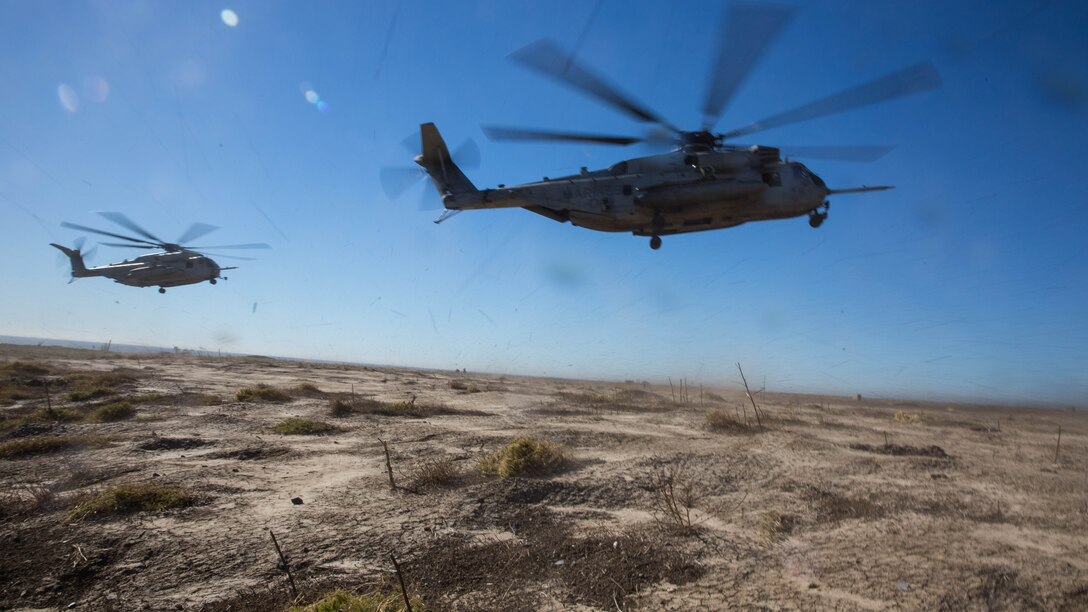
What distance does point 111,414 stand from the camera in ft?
44.3

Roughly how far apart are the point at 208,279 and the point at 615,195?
34.0 meters

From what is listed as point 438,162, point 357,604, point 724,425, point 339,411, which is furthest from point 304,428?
point 724,425

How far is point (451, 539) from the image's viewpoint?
6.18 m

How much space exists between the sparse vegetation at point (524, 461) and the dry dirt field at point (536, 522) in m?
0.19

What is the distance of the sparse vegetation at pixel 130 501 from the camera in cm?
650

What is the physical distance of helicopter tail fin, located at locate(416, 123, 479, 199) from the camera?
1514cm

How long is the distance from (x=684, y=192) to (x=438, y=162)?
8093 millimetres

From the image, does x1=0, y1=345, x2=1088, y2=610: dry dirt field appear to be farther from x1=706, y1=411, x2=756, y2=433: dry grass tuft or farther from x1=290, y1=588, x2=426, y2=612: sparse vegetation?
x1=706, y1=411, x2=756, y2=433: dry grass tuft

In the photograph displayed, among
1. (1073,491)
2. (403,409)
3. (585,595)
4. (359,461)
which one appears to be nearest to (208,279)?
(403,409)

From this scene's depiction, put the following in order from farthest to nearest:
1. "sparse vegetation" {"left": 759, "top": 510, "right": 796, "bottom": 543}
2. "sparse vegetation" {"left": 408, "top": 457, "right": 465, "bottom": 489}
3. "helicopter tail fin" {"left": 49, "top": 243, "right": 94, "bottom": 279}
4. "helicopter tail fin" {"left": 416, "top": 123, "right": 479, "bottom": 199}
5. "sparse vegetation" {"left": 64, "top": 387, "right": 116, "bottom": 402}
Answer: "helicopter tail fin" {"left": 49, "top": 243, "right": 94, "bottom": 279}
"sparse vegetation" {"left": 64, "top": 387, "right": 116, "bottom": 402}
"helicopter tail fin" {"left": 416, "top": 123, "right": 479, "bottom": 199}
"sparse vegetation" {"left": 408, "top": 457, "right": 465, "bottom": 489}
"sparse vegetation" {"left": 759, "top": 510, "right": 796, "bottom": 543}

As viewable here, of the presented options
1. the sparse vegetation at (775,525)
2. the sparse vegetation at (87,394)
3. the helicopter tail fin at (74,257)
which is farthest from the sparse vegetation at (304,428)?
the helicopter tail fin at (74,257)

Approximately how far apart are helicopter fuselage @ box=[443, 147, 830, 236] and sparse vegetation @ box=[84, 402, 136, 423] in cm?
1348

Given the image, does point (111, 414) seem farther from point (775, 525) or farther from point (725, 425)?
point (725, 425)

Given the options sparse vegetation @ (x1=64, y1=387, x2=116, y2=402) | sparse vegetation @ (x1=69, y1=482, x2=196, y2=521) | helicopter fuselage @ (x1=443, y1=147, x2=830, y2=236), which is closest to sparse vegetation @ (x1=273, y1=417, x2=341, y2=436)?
sparse vegetation @ (x1=69, y1=482, x2=196, y2=521)
